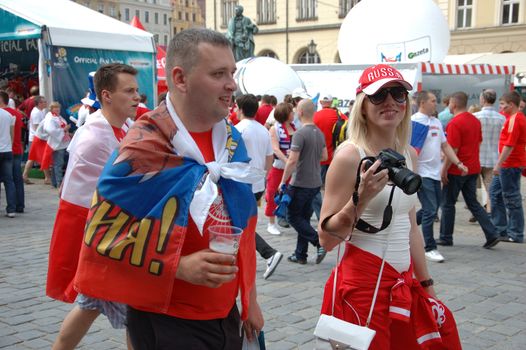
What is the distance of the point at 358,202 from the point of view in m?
2.47

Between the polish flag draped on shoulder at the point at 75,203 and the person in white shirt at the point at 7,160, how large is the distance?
6.38m

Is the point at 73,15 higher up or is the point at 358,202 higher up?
the point at 73,15

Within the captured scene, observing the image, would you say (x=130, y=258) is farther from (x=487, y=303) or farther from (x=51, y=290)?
(x=487, y=303)

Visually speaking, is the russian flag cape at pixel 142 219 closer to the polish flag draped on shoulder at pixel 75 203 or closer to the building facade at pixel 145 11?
the polish flag draped on shoulder at pixel 75 203

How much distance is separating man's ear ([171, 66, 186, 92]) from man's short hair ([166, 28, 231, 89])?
0.02m

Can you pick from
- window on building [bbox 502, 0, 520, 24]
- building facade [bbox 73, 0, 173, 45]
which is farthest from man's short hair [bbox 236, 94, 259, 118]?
building facade [bbox 73, 0, 173, 45]

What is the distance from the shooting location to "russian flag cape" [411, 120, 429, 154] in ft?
23.9

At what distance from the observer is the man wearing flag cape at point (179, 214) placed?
2.09 metres

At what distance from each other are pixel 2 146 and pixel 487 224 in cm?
723

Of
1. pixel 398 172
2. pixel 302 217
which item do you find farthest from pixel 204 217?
pixel 302 217

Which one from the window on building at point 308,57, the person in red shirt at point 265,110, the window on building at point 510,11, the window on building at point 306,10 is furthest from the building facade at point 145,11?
the person in red shirt at point 265,110

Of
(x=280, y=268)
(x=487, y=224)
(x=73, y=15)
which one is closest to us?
(x=280, y=268)

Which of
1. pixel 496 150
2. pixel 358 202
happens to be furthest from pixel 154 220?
pixel 496 150

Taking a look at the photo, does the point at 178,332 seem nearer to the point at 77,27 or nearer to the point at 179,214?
the point at 179,214
